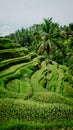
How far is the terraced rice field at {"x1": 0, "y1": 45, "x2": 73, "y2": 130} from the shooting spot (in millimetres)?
19828

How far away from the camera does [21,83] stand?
30516 mm

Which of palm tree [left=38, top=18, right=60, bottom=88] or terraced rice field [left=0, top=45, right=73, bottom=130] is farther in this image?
palm tree [left=38, top=18, right=60, bottom=88]

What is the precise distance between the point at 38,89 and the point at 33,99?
3.56m

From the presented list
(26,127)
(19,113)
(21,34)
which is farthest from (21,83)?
(21,34)

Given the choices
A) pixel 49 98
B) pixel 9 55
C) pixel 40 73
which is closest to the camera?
pixel 49 98

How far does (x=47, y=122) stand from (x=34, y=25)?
62697mm

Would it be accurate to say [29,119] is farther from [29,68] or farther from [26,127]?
[29,68]

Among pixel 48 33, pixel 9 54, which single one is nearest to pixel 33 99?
pixel 48 33

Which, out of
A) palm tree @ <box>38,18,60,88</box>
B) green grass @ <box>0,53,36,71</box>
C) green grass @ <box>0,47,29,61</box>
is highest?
palm tree @ <box>38,18,60,88</box>

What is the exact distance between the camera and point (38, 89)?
28594mm

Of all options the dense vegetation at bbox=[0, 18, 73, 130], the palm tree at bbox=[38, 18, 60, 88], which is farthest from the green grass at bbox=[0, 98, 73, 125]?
the palm tree at bbox=[38, 18, 60, 88]

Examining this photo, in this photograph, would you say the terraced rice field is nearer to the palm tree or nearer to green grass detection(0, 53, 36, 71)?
green grass detection(0, 53, 36, 71)

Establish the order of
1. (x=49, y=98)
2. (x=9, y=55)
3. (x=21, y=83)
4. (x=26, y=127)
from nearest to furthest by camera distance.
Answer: (x=26, y=127) → (x=49, y=98) → (x=21, y=83) → (x=9, y=55)

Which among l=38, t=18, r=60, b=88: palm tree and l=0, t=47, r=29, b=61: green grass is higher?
l=38, t=18, r=60, b=88: palm tree
